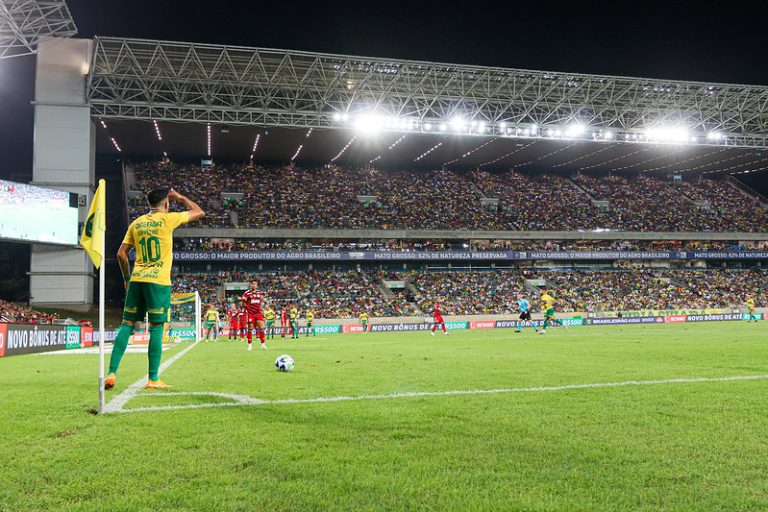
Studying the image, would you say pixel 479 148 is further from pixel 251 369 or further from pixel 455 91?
pixel 251 369

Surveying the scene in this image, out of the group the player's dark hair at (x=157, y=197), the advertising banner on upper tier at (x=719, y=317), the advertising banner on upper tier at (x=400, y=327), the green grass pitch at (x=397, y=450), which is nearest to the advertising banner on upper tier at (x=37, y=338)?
the green grass pitch at (x=397, y=450)

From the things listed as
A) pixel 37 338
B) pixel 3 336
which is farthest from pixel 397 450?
pixel 37 338

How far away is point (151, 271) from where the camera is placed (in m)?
6.57

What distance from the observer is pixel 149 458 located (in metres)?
3.38

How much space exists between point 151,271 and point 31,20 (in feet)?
113

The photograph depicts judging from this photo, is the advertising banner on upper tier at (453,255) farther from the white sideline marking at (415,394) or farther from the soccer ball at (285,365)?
the white sideline marking at (415,394)

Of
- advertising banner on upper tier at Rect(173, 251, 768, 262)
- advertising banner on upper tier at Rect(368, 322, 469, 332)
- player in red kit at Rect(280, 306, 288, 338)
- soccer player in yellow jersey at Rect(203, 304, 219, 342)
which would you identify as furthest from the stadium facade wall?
advertising banner on upper tier at Rect(368, 322, 469, 332)

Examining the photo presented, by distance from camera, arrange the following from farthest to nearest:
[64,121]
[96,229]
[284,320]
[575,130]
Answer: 1. [575,130]
2. [64,121]
3. [284,320]
4. [96,229]

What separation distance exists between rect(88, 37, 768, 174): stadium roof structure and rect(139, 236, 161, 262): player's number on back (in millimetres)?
33114

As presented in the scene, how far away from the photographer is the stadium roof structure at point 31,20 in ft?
103

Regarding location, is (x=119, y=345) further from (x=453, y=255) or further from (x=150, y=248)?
(x=453, y=255)

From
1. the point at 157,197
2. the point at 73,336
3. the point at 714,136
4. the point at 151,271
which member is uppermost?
the point at 714,136

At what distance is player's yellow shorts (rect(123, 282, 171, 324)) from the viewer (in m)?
6.59

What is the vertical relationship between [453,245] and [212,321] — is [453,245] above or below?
above
